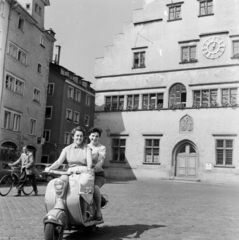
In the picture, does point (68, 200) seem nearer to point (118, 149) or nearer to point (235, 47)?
point (235, 47)

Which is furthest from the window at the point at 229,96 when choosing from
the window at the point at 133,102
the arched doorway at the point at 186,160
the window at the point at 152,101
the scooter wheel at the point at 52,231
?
the scooter wheel at the point at 52,231

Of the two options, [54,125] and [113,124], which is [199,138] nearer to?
[113,124]

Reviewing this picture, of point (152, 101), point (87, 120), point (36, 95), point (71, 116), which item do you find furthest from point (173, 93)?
point (87, 120)

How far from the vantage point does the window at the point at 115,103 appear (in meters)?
30.5

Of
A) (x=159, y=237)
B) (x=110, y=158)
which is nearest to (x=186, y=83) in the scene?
(x=110, y=158)

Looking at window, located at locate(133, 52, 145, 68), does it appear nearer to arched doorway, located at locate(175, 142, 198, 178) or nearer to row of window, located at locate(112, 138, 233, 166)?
row of window, located at locate(112, 138, 233, 166)

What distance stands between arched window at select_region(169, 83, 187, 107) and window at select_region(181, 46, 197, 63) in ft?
6.95

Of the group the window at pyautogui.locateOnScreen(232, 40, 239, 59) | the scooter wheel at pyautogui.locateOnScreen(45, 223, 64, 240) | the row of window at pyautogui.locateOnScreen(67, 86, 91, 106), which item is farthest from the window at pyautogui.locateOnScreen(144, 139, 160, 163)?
the scooter wheel at pyautogui.locateOnScreen(45, 223, 64, 240)

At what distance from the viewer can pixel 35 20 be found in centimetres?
3056

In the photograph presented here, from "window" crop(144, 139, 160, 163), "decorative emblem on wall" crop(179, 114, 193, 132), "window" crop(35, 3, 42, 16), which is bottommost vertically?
"window" crop(144, 139, 160, 163)

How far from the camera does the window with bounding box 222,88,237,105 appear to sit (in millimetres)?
26203

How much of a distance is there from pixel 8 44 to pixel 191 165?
17.1 metres

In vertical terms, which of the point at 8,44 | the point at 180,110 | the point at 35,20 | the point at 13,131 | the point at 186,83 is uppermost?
the point at 35,20

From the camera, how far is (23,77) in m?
29.2
